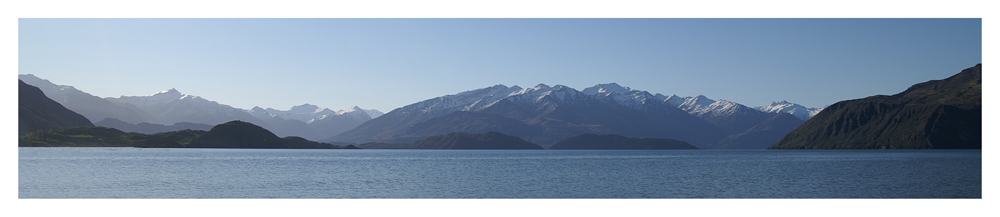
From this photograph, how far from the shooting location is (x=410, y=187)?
60.4 metres

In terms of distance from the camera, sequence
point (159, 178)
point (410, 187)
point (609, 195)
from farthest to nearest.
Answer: point (159, 178) → point (410, 187) → point (609, 195)

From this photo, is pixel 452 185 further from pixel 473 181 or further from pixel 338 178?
pixel 338 178

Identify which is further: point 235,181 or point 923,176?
point 923,176

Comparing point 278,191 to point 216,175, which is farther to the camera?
point 216,175

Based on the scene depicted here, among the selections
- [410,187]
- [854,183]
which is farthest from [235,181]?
[854,183]

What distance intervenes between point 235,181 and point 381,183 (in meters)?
16.3

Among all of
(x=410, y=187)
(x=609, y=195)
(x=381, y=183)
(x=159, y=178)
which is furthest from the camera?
(x=159, y=178)

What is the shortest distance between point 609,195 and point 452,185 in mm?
17221

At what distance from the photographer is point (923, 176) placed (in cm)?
7338

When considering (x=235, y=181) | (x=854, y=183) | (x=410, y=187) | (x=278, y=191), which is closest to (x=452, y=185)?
(x=410, y=187)

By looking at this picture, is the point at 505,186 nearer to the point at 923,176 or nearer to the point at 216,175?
the point at 216,175

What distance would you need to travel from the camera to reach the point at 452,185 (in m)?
62.4
